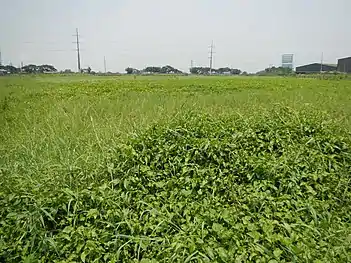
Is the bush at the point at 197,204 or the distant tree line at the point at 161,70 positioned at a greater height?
the distant tree line at the point at 161,70

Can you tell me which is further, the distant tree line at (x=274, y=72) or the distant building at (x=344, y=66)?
the distant tree line at (x=274, y=72)

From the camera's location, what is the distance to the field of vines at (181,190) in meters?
1.51

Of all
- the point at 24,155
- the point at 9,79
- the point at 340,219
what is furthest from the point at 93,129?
the point at 340,219

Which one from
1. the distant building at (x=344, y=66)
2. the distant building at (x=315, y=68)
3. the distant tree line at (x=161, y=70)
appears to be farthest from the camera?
the distant building at (x=315, y=68)

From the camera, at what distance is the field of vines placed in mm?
1515

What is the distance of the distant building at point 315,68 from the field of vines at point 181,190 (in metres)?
7.52

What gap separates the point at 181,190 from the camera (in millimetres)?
2016

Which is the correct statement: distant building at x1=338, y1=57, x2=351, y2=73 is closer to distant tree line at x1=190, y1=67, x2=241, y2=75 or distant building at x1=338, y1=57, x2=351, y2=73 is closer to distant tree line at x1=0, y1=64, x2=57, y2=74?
distant tree line at x1=190, y1=67, x2=241, y2=75

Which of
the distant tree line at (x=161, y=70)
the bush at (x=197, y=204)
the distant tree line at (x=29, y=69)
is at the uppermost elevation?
the distant tree line at (x=161, y=70)

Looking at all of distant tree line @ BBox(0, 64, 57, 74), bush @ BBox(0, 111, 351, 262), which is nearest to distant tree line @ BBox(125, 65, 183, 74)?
distant tree line @ BBox(0, 64, 57, 74)

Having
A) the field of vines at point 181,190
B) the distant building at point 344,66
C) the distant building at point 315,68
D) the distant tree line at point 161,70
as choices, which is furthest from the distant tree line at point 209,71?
the field of vines at point 181,190

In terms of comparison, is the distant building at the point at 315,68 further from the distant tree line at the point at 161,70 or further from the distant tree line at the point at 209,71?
the distant tree line at the point at 161,70

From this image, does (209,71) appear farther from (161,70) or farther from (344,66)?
(344,66)

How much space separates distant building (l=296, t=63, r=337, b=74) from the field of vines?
7.52 m
